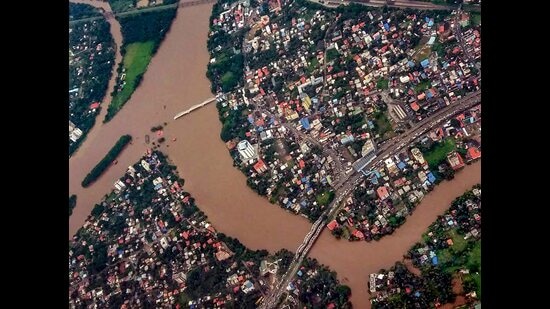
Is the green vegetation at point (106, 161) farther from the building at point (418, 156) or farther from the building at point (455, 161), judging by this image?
the building at point (455, 161)

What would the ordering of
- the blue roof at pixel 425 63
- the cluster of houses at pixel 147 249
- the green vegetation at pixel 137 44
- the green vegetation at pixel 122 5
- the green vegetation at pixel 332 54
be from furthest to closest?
the green vegetation at pixel 122 5
the green vegetation at pixel 137 44
the green vegetation at pixel 332 54
the blue roof at pixel 425 63
the cluster of houses at pixel 147 249

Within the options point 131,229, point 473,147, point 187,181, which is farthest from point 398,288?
point 131,229

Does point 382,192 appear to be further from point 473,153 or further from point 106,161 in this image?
point 106,161

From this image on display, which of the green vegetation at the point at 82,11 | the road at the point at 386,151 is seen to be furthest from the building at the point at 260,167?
the green vegetation at the point at 82,11

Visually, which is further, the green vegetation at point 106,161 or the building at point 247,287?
the green vegetation at point 106,161

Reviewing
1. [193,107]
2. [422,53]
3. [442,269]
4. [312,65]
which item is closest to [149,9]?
[193,107]
